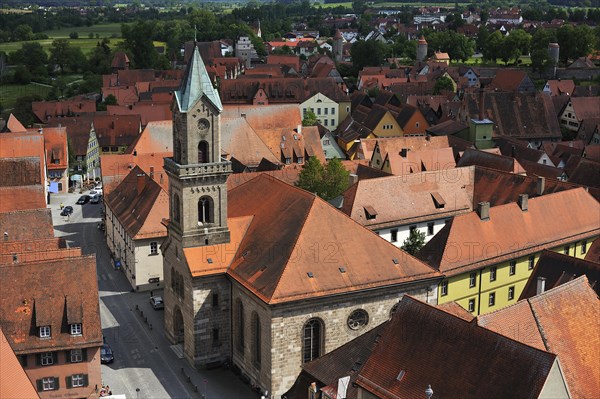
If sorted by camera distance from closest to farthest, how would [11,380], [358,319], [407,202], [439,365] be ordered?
[11,380] < [439,365] < [358,319] < [407,202]

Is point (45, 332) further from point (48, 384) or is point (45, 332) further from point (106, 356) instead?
point (106, 356)

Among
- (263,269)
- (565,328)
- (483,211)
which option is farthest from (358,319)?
(483,211)

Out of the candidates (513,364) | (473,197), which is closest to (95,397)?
(513,364)

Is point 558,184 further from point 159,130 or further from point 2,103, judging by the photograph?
point 2,103

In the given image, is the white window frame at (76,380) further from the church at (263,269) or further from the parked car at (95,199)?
the parked car at (95,199)

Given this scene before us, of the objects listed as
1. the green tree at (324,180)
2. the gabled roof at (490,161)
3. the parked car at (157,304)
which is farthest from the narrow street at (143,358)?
the gabled roof at (490,161)

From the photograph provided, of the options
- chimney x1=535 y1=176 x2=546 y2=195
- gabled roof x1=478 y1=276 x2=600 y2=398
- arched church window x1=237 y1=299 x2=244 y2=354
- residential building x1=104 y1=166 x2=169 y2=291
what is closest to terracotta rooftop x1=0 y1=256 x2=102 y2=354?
arched church window x1=237 y1=299 x2=244 y2=354
